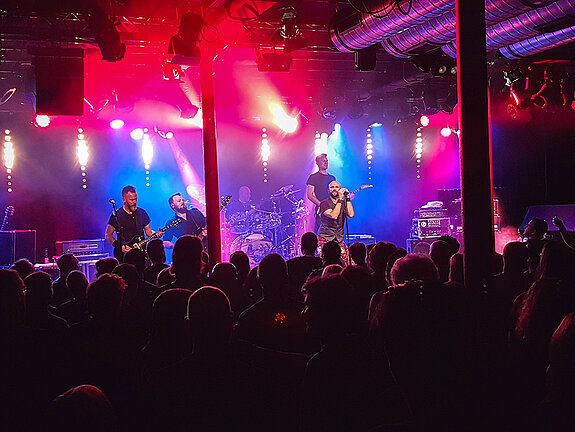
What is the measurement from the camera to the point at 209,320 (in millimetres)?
2408

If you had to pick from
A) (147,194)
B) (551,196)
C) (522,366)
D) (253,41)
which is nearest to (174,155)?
(147,194)

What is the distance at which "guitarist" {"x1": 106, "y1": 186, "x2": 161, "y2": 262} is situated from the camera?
906 centimetres

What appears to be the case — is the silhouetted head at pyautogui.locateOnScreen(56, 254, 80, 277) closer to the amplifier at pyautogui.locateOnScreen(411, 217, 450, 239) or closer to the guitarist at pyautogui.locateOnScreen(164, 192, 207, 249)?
the guitarist at pyautogui.locateOnScreen(164, 192, 207, 249)

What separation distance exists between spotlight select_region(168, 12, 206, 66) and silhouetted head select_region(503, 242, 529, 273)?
4.26 m

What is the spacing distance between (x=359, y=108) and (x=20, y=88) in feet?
22.7

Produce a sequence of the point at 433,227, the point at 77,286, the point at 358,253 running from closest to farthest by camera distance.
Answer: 1. the point at 77,286
2. the point at 358,253
3. the point at 433,227

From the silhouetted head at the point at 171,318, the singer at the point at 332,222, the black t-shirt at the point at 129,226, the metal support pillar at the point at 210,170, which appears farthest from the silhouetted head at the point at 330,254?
the black t-shirt at the point at 129,226

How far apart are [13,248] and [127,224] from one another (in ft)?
7.44

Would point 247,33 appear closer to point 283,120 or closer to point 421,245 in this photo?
point 421,245

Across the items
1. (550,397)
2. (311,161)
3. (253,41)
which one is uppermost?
(253,41)

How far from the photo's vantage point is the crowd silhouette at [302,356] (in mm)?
1680

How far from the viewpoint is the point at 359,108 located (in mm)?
12742

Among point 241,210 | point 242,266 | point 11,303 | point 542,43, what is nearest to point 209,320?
point 11,303

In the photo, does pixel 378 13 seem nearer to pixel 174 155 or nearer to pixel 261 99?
pixel 261 99
